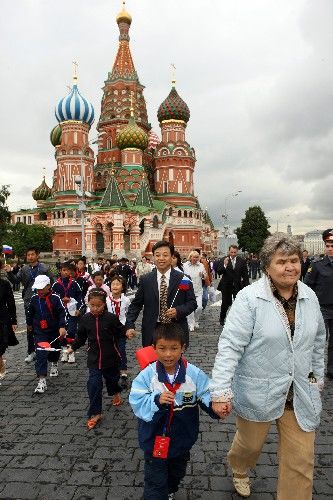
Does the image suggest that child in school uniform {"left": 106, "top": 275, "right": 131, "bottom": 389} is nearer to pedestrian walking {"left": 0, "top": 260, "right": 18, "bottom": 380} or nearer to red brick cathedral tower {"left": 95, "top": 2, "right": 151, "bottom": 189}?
pedestrian walking {"left": 0, "top": 260, "right": 18, "bottom": 380}

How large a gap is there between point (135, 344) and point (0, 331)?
11.3 ft

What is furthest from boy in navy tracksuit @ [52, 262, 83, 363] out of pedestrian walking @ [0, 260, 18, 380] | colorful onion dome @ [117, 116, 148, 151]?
colorful onion dome @ [117, 116, 148, 151]

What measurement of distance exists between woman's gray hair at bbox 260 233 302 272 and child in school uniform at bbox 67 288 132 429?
2.43 m

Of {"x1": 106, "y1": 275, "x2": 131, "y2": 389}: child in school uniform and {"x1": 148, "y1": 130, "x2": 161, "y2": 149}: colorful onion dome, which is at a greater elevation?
{"x1": 148, "y1": 130, "x2": 161, "y2": 149}: colorful onion dome

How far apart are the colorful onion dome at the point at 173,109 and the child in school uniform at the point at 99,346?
4832 centimetres

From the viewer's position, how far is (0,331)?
566 cm

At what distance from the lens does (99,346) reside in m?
4.61

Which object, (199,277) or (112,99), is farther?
(112,99)

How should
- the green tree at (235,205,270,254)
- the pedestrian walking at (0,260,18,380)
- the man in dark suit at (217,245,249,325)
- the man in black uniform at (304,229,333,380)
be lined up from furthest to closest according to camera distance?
the green tree at (235,205,270,254) → the man in dark suit at (217,245,249,325) → the man in black uniform at (304,229,333,380) → the pedestrian walking at (0,260,18,380)

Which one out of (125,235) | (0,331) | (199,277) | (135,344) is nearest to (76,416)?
(0,331)

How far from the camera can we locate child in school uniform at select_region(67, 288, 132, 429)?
4.42 meters

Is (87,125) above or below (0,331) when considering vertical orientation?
above

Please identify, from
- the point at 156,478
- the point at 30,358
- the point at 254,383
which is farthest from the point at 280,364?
the point at 30,358

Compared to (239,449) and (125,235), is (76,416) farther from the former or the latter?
(125,235)
